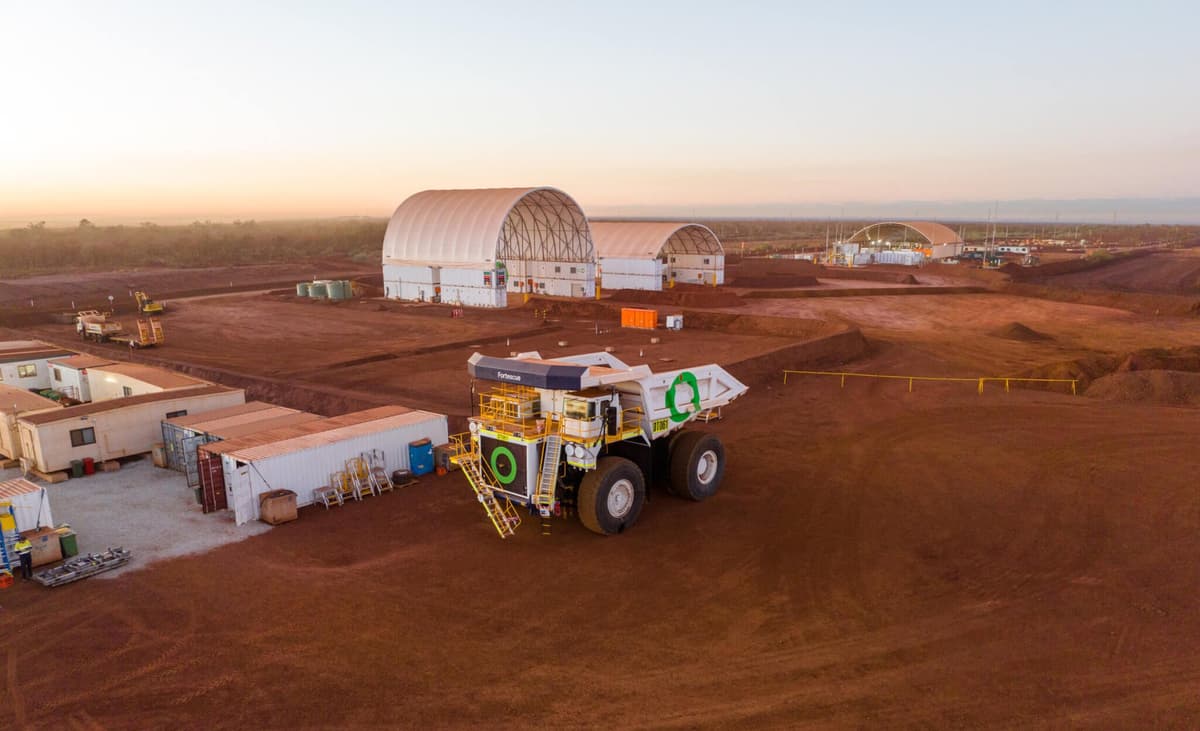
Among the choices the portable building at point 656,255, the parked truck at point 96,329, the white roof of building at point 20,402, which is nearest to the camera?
the white roof of building at point 20,402

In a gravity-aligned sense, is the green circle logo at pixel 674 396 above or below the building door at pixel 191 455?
above

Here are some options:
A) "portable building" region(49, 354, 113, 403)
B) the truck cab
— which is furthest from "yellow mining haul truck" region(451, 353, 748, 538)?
"portable building" region(49, 354, 113, 403)

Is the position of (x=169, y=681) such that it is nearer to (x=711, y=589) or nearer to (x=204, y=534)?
(x=204, y=534)

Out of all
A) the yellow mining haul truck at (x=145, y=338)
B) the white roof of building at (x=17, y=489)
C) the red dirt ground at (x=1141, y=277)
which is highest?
the yellow mining haul truck at (x=145, y=338)

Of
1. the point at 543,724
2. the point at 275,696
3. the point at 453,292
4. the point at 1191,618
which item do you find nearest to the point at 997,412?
the point at 1191,618

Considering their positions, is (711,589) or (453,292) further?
(453,292)

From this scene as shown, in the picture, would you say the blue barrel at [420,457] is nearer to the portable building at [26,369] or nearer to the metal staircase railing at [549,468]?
the metal staircase railing at [549,468]

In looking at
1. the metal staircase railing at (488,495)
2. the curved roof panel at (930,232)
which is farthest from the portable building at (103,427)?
the curved roof panel at (930,232)
